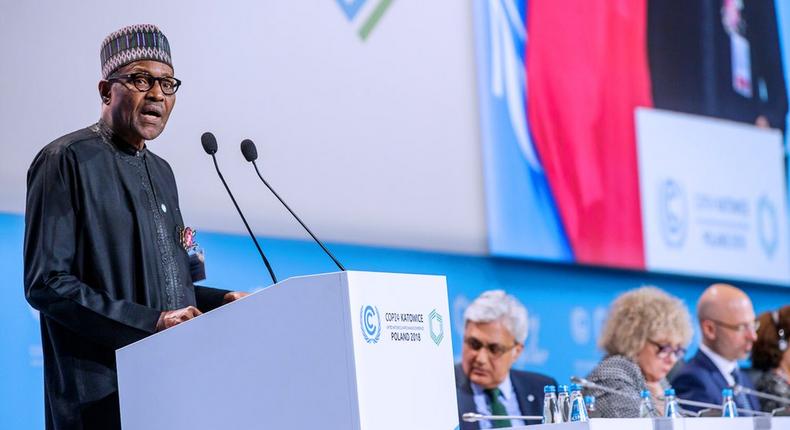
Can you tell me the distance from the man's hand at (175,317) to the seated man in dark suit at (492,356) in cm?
252

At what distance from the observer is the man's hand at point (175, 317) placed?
2697 mm

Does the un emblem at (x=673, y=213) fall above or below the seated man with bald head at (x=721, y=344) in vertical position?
above

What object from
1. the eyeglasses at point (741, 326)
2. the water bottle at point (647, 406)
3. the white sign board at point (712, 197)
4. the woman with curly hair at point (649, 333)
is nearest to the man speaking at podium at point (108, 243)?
the water bottle at point (647, 406)

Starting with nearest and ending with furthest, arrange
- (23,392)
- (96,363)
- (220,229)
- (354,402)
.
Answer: (354,402) < (96,363) < (23,392) < (220,229)

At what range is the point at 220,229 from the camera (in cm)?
456

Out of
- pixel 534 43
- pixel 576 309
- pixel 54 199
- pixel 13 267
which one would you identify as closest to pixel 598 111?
pixel 534 43

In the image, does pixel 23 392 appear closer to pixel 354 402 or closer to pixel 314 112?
pixel 314 112

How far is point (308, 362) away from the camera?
7.74 feet

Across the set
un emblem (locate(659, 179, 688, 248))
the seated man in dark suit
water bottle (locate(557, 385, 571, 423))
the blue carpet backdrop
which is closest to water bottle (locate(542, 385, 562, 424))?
water bottle (locate(557, 385, 571, 423))

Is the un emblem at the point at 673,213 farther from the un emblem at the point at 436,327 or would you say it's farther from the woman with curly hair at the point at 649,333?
the un emblem at the point at 436,327

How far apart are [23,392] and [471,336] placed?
1.93m

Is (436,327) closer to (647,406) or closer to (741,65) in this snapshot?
(647,406)

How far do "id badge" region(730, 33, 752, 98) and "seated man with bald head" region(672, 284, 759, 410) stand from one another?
1.57 meters

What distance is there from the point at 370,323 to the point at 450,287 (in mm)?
3139
